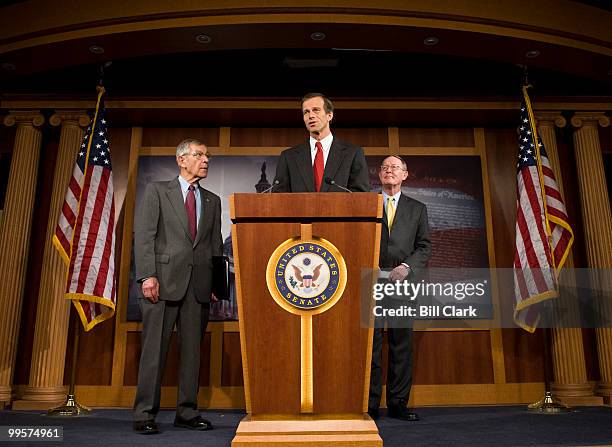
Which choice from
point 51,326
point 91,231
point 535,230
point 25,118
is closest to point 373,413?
point 535,230

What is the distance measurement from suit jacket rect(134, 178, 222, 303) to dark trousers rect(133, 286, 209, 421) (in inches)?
3.2

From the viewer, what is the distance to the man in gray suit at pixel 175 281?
2785 mm

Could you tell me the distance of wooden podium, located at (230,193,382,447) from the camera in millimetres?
1962

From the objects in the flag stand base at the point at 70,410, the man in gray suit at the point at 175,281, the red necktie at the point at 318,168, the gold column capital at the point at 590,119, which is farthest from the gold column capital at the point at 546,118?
the flag stand base at the point at 70,410

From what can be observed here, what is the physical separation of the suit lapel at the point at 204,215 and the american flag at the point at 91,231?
1374mm

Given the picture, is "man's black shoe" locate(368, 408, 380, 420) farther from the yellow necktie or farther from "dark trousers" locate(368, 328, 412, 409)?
the yellow necktie

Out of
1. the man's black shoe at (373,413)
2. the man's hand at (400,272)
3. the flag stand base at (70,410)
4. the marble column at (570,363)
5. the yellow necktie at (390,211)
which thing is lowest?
the flag stand base at (70,410)

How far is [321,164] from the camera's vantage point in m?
2.53

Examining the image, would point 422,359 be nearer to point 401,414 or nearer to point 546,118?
point 401,414

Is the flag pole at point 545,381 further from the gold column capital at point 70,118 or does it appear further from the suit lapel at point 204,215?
the gold column capital at point 70,118

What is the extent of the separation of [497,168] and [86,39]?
12.2 feet

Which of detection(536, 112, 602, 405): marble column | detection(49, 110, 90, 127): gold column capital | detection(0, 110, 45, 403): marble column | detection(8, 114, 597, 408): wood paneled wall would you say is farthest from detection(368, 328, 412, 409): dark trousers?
detection(49, 110, 90, 127): gold column capital

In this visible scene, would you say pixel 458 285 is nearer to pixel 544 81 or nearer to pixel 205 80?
pixel 544 81

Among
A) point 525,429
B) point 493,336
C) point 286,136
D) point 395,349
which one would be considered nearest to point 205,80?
point 286,136
